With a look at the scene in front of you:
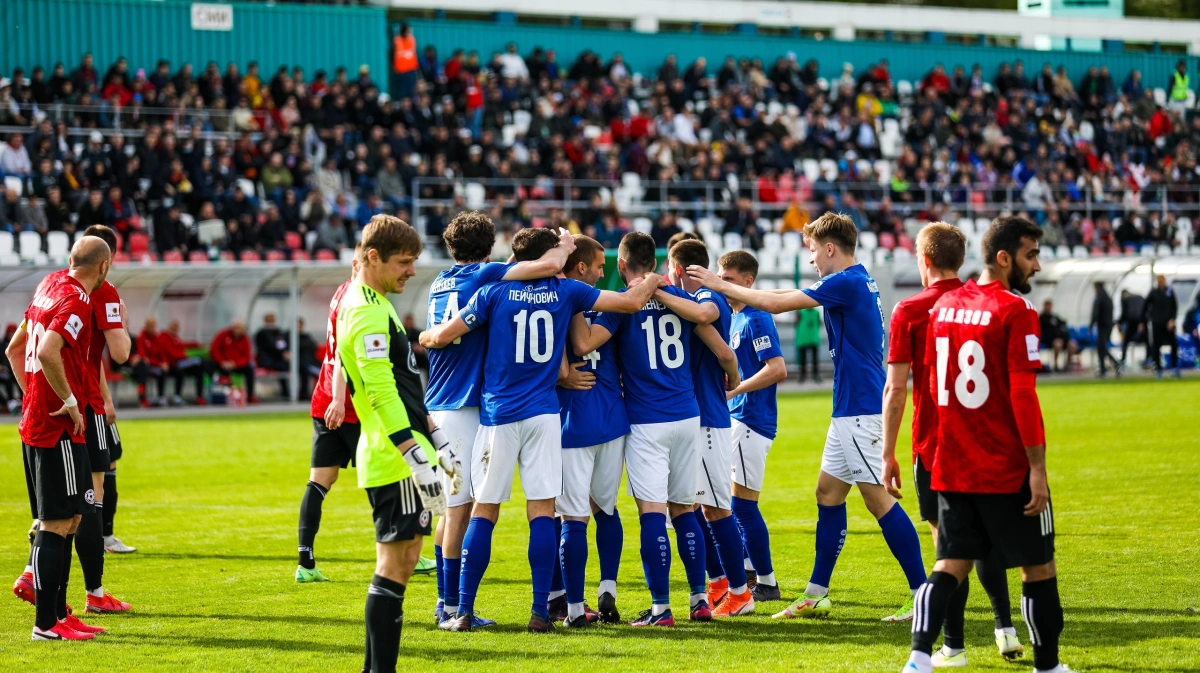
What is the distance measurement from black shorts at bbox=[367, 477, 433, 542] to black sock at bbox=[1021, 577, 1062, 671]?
253cm

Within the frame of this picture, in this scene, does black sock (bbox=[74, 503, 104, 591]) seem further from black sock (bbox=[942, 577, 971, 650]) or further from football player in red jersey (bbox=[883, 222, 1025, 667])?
black sock (bbox=[942, 577, 971, 650])

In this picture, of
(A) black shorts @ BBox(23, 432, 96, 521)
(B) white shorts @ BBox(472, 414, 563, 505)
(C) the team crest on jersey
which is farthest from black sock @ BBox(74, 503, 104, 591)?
(B) white shorts @ BBox(472, 414, 563, 505)

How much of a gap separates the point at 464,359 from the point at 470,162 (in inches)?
872

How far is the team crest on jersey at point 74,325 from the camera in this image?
6734 millimetres

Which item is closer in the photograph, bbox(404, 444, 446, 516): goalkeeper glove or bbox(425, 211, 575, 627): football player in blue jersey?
bbox(404, 444, 446, 516): goalkeeper glove

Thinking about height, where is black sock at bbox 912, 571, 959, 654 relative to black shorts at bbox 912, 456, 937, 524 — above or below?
below

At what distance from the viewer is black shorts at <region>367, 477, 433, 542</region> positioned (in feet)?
17.4

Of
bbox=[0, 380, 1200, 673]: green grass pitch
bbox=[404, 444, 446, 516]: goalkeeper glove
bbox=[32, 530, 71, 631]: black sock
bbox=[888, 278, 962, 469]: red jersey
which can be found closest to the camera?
bbox=[404, 444, 446, 516]: goalkeeper glove

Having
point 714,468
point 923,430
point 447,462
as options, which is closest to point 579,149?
point 714,468

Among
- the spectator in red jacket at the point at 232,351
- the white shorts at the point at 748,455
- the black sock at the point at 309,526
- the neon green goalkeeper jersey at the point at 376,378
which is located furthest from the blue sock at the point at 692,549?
the spectator in red jacket at the point at 232,351

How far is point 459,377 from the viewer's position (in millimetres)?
6922

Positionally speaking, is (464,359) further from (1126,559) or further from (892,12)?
(892,12)

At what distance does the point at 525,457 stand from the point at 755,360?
1.80 m

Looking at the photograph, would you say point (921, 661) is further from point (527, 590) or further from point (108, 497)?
point (108, 497)
